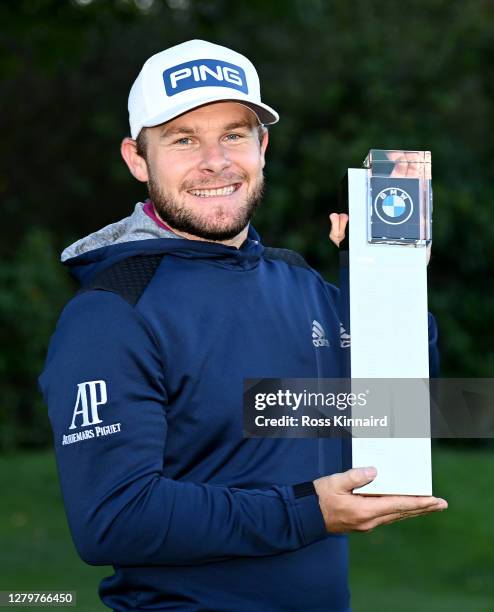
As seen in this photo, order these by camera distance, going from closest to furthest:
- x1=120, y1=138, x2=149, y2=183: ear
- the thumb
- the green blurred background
A: the thumb, x1=120, y1=138, x2=149, y2=183: ear, the green blurred background

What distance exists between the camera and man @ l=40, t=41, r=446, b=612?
2451 mm

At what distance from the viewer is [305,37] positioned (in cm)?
1802

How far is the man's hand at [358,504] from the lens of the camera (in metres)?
2.40

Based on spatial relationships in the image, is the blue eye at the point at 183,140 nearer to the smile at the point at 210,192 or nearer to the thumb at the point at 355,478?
the smile at the point at 210,192

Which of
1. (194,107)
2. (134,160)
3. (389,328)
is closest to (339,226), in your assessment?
(389,328)

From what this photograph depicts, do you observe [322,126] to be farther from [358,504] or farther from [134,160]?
[358,504]

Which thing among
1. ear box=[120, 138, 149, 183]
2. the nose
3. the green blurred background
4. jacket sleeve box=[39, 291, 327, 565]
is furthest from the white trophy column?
the green blurred background

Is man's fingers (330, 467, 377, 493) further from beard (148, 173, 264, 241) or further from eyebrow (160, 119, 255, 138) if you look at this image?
eyebrow (160, 119, 255, 138)

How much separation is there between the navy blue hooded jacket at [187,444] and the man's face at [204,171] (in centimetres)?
6

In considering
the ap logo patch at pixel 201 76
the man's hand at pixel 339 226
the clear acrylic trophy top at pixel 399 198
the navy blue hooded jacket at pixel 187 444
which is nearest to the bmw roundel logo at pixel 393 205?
the clear acrylic trophy top at pixel 399 198

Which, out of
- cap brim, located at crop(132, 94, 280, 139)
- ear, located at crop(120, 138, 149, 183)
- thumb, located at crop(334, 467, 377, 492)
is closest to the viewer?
thumb, located at crop(334, 467, 377, 492)

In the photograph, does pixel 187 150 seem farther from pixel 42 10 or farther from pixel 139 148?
pixel 42 10

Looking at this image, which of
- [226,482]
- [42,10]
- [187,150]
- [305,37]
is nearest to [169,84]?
[187,150]

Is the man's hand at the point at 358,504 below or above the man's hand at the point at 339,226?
below
